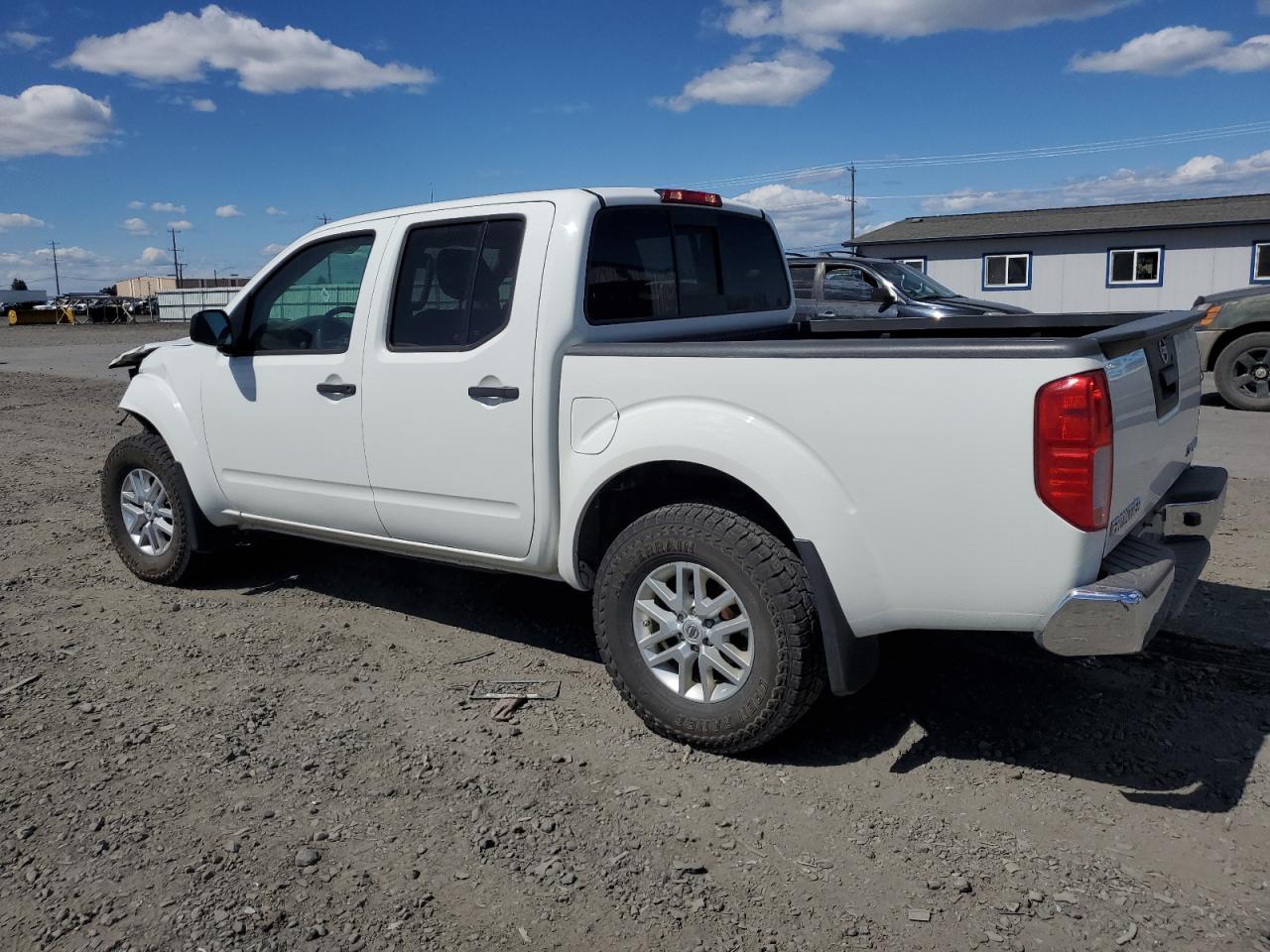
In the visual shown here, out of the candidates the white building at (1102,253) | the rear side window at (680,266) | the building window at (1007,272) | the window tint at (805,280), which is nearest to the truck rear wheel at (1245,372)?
the window tint at (805,280)

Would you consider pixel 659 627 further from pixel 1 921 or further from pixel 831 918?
pixel 1 921

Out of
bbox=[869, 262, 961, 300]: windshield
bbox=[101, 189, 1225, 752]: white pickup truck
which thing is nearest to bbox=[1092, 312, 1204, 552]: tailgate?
bbox=[101, 189, 1225, 752]: white pickup truck

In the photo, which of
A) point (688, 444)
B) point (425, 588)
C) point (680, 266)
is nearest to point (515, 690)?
point (688, 444)

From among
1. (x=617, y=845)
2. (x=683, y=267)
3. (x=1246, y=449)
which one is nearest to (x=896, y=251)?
(x=1246, y=449)

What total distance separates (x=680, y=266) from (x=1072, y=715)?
241cm

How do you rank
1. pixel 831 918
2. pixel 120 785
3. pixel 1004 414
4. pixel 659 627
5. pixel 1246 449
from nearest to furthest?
pixel 831 918 < pixel 1004 414 < pixel 120 785 < pixel 659 627 < pixel 1246 449

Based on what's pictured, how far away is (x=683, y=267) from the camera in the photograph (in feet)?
15.7

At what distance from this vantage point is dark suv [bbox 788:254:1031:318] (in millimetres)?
13258

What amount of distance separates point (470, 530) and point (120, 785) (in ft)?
5.08

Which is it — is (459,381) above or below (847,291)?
below

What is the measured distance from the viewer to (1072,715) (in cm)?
405

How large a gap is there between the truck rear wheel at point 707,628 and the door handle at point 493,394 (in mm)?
705

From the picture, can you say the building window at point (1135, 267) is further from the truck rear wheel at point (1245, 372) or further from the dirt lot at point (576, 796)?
the dirt lot at point (576, 796)

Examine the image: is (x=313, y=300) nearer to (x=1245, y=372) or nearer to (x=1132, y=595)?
(x=1132, y=595)
